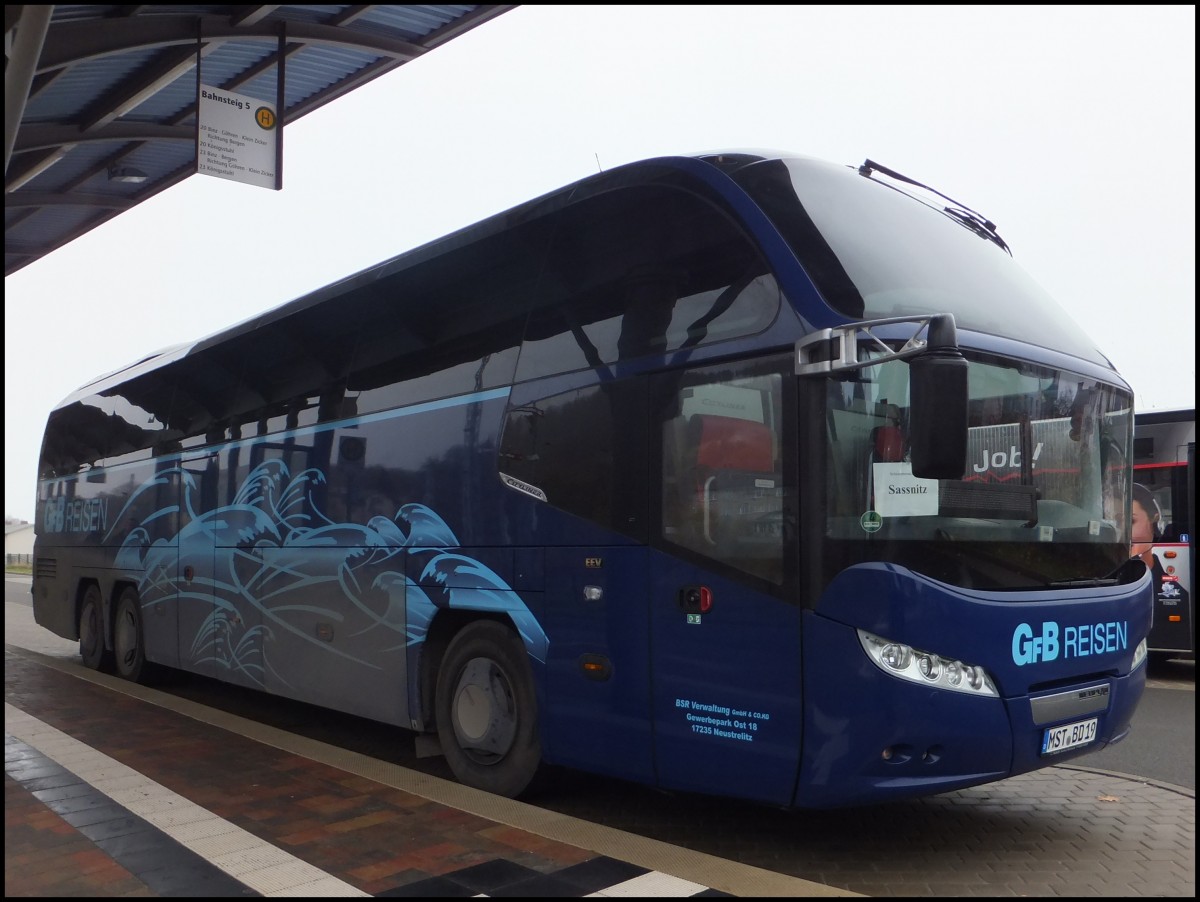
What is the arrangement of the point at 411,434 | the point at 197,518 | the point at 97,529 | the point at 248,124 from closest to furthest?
the point at 411,434, the point at 248,124, the point at 197,518, the point at 97,529

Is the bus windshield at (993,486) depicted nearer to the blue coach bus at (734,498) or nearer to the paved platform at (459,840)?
the blue coach bus at (734,498)

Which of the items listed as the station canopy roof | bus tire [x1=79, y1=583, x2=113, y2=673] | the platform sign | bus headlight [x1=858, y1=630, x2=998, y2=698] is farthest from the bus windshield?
bus tire [x1=79, y1=583, x2=113, y2=673]

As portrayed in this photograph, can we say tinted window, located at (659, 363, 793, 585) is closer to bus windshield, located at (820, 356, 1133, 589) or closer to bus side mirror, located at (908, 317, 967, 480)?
bus windshield, located at (820, 356, 1133, 589)

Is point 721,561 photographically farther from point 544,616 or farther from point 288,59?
point 288,59

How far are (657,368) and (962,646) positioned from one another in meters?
2.05

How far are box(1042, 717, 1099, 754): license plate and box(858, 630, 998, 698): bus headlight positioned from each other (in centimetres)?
55

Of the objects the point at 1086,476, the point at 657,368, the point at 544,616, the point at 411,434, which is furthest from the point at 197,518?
the point at 1086,476

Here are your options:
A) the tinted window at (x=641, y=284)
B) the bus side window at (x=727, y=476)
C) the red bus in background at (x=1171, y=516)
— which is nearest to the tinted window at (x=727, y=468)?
the bus side window at (x=727, y=476)

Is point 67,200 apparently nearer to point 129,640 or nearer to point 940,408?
point 129,640

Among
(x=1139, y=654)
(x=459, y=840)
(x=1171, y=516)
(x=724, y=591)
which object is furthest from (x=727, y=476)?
(x=1171, y=516)

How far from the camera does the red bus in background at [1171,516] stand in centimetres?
1217

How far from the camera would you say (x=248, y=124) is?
919 cm

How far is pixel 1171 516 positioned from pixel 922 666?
A: 9.30 m

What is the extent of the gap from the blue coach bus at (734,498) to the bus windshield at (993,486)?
15mm
